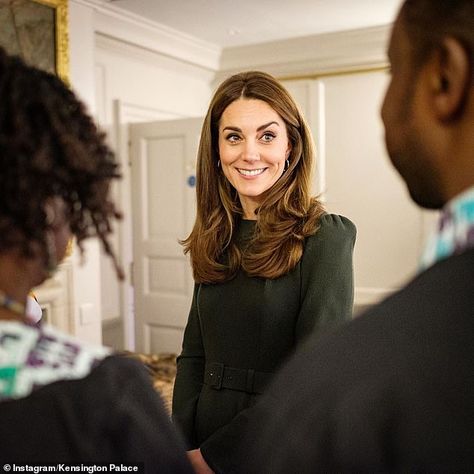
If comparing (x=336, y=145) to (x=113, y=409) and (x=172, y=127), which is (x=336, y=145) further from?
(x=113, y=409)

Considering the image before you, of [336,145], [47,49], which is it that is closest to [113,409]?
[47,49]

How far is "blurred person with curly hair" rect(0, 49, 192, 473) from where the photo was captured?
0.54m

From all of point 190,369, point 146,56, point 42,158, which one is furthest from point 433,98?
point 146,56

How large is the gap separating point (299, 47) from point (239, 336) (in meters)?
3.93

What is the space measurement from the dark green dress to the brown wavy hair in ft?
0.09

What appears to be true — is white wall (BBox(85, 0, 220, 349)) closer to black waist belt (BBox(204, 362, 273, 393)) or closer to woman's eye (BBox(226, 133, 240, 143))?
woman's eye (BBox(226, 133, 240, 143))

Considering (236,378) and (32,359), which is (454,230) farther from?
(236,378)

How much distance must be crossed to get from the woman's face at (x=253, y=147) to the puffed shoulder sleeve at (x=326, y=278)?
0.57 ft

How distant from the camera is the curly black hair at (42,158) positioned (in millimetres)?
556

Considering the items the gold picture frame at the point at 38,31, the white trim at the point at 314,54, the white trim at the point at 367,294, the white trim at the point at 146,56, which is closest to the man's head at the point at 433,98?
the gold picture frame at the point at 38,31

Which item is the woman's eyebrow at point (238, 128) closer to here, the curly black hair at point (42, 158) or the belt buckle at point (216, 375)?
the belt buckle at point (216, 375)

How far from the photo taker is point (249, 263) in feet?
4.22

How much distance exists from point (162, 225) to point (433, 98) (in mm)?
4061

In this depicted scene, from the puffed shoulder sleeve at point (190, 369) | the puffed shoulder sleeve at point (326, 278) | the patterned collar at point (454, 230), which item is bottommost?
the puffed shoulder sleeve at point (190, 369)
